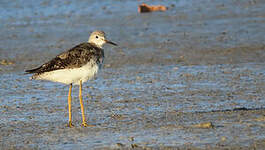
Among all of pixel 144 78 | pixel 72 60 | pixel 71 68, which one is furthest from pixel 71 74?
pixel 144 78

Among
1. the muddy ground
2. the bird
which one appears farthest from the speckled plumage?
the muddy ground

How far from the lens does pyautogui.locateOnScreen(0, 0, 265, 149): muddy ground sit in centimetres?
701

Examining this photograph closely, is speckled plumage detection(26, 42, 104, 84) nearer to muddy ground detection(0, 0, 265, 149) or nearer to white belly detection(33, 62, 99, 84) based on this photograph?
white belly detection(33, 62, 99, 84)

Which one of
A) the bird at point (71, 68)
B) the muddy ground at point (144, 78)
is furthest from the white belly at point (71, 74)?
the muddy ground at point (144, 78)

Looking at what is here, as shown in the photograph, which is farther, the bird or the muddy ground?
the bird

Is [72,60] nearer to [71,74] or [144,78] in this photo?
[71,74]

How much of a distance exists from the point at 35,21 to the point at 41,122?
9.44 meters

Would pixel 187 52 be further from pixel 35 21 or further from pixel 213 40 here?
pixel 35 21

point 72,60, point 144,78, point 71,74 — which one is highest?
point 72,60

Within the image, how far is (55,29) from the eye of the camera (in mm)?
15867

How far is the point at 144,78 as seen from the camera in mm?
10625

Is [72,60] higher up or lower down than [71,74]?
higher up

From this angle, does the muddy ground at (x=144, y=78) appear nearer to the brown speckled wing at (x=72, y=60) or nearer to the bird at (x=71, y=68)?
the bird at (x=71, y=68)

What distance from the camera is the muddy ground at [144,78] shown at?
701 cm
